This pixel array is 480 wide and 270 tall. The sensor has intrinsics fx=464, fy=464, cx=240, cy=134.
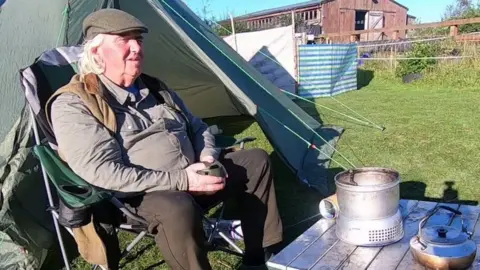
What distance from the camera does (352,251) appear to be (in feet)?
5.41

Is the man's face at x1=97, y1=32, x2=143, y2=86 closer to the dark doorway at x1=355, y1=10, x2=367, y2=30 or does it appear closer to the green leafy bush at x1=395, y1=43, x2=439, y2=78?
the green leafy bush at x1=395, y1=43, x2=439, y2=78

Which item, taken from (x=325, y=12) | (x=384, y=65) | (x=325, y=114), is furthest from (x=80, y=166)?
(x=325, y=12)

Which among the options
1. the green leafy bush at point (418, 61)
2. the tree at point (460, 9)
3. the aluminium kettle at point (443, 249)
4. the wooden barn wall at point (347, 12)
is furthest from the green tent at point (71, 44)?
the wooden barn wall at point (347, 12)

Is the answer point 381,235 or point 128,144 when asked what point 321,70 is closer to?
point 128,144

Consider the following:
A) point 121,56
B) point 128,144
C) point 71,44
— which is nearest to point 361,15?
point 71,44

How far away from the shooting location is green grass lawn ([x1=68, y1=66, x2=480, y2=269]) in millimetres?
3000

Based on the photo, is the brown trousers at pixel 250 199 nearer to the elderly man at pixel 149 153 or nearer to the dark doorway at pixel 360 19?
the elderly man at pixel 149 153

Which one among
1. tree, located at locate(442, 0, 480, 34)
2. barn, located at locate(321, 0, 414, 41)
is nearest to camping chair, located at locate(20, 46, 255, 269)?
tree, located at locate(442, 0, 480, 34)

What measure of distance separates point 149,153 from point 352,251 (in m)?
0.94

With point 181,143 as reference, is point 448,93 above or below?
below

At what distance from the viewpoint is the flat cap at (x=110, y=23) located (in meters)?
1.99

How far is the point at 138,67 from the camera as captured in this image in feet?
6.82

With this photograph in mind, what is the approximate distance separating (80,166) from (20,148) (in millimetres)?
708

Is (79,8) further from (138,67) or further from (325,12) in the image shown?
(325,12)
